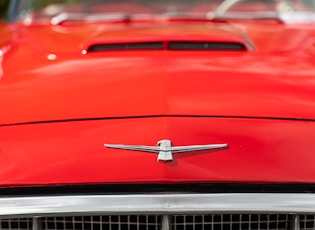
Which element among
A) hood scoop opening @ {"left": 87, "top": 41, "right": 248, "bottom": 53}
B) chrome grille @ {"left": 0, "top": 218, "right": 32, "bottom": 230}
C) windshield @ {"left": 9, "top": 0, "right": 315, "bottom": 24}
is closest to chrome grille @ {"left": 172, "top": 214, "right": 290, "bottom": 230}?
chrome grille @ {"left": 0, "top": 218, "right": 32, "bottom": 230}

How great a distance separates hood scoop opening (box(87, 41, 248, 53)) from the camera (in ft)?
9.36

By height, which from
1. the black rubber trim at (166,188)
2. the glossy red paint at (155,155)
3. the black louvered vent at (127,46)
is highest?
the black louvered vent at (127,46)

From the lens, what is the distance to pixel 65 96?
2441 millimetres

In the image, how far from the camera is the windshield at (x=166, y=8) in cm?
356

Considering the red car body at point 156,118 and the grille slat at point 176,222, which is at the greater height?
the red car body at point 156,118

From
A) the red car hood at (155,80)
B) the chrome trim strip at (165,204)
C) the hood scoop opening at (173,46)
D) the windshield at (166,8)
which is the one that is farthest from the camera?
the windshield at (166,8)

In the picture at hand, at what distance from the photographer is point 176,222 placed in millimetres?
2283

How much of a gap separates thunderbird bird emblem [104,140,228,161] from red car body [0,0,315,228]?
0.04 feet

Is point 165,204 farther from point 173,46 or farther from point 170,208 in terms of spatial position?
point 173,46

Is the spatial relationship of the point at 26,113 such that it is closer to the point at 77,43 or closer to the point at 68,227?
the point at 68,227

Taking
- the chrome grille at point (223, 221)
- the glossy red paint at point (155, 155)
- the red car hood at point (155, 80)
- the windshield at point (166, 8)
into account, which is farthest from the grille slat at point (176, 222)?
the windshield at point (166, 8)

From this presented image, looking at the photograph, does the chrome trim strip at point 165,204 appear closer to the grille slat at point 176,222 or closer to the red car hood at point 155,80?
the grille slat at point 176,222

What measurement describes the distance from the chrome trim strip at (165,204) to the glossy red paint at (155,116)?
0.05 meters

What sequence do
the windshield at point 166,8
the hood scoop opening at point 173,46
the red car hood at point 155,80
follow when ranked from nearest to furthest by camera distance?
the red car hood at point 155,80 < the hood scoop opening at point 173,46 < the windshield at point 166,8
